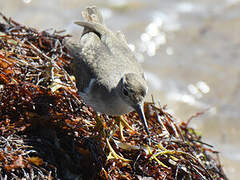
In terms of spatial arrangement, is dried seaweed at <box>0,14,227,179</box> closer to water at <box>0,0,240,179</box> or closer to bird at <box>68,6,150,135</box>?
bird at <box>68,6,150,135</box>

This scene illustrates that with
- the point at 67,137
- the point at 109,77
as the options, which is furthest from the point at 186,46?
the point at 67,137

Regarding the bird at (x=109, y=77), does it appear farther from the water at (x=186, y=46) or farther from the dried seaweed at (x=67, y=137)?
the water at (x=186, y=46)

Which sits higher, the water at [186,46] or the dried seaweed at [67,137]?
the water at [186,46]

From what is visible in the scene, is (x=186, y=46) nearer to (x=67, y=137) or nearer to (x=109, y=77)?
(x=109, y=77)

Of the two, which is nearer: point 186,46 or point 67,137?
point 67,137

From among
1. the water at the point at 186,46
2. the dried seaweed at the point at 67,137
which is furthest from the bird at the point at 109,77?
the water at the point at 186,46

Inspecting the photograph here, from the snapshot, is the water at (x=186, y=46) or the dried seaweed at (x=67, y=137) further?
the water at (x=186, y=46)
